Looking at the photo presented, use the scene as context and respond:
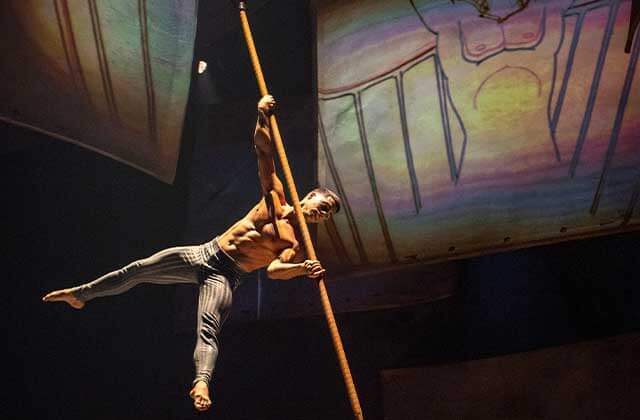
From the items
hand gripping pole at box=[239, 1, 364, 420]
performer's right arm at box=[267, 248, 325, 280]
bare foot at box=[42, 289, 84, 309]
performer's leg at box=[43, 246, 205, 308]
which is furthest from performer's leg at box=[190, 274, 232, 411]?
bare foot at box=[42, 289, 84, 309]

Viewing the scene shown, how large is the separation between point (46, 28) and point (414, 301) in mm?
3323

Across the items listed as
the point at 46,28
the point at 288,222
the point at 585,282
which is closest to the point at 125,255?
the point at 46,28

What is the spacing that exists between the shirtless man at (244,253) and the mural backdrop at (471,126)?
1228 millimetres

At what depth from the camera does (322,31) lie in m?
5.68

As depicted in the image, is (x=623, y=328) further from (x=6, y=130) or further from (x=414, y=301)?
(x=6, y=130)

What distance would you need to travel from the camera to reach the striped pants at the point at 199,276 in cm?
425

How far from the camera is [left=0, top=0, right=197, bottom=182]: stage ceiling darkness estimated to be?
5414mm

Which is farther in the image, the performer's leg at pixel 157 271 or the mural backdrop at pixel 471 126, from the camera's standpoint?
the mural backdrop at pixel 471 126

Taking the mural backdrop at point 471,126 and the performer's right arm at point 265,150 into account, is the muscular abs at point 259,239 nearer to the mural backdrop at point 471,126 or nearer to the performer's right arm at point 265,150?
the performer's right arm at point 265,150

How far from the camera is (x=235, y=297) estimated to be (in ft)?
20.0

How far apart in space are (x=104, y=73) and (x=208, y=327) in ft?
8.11

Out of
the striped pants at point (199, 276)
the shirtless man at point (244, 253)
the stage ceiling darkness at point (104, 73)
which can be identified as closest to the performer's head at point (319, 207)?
the shirtless man at point (244, 253)

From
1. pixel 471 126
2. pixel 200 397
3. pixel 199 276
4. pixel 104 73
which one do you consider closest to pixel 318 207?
pixel 199 276

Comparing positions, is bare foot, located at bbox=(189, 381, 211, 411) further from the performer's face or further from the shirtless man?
the performer's face
